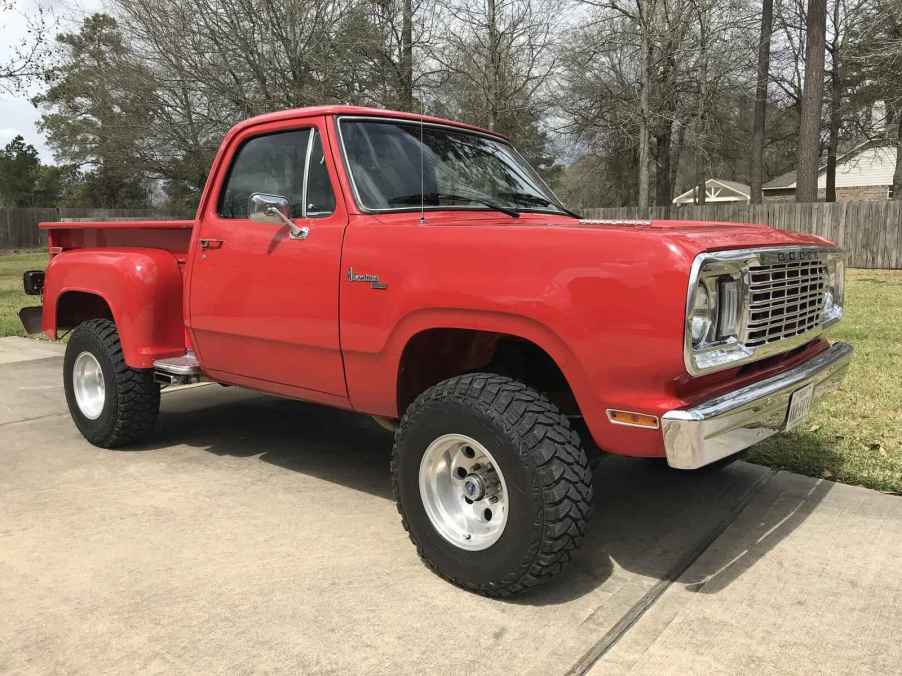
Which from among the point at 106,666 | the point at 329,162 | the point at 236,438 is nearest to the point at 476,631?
the point at 106,666

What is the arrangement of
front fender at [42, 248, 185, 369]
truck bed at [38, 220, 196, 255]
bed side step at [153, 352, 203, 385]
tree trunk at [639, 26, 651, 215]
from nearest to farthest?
bed side step at [153, 352, 203, 385] < front fender at [42, 248, 185, 369] < truck bed at [38, 220, 196, 255] < tree trunk at [639, 26, 651, 215]

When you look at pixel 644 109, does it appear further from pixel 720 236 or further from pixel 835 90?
pixel 720 236

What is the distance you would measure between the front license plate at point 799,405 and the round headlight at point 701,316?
0.68 meters

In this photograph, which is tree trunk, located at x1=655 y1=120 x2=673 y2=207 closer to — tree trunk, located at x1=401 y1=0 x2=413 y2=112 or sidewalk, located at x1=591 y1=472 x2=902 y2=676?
tree trunk, located at x1=401 y1=0 x2=413 y2=112

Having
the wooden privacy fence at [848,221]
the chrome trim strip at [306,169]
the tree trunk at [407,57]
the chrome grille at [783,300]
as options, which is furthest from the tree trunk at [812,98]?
the chrome trim strip at [306,169]

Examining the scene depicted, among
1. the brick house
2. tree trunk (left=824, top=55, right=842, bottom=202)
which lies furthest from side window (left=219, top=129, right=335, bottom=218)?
the brick house

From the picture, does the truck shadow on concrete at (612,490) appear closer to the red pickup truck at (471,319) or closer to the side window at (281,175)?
the red pickup truck at (471,319)

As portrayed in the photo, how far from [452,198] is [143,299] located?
2.06 m

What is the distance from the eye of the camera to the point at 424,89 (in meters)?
19.1

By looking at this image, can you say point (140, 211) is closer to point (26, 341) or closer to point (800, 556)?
point (26, 341)

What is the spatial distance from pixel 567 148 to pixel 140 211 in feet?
57.7

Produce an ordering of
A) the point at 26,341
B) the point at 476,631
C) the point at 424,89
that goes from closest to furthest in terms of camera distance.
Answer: the point at 476,631 → the point at 26,341 → the point at 424,89

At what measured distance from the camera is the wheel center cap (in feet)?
10.8

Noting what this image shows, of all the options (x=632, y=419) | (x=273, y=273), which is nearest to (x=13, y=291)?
(x=273, y=273)
